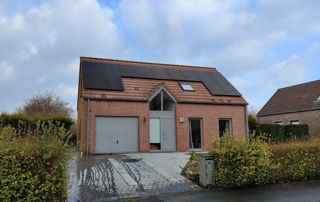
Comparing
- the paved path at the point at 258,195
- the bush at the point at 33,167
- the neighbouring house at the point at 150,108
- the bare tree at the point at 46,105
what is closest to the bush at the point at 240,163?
the paved path at the point at 258,195

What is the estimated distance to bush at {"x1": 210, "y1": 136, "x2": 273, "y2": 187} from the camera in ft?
28.0

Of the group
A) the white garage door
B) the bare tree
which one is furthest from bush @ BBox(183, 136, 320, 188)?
the bare tree

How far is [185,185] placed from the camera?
8.96 meters

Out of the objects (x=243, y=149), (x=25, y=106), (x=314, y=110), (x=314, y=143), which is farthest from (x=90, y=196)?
(x=25, y=106)

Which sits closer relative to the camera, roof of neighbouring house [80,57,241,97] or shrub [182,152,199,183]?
shrub [182,152,199,183]

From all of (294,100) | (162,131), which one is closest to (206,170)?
(162,131)

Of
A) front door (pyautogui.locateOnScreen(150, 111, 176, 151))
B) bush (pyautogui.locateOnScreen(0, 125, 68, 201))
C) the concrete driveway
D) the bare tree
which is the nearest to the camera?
bush (pyautogui.locateOnScreen(0, 125, 68, 201))

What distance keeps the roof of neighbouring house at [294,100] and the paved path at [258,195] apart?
21.1 metres

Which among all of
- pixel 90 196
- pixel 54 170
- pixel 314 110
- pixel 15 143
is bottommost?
pixel 90 196

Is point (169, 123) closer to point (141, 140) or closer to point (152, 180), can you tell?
point (141, 140)

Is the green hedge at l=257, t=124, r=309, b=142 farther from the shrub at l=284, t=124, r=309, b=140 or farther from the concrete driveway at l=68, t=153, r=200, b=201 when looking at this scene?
the concrete driveway at l=68, t=153, r=200, b=201

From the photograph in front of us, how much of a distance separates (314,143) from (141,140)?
9949 millimetres

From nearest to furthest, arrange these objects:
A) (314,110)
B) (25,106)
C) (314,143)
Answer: (314,143)
(314,110)
(25,106)

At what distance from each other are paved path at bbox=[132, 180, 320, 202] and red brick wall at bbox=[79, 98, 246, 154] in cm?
782
